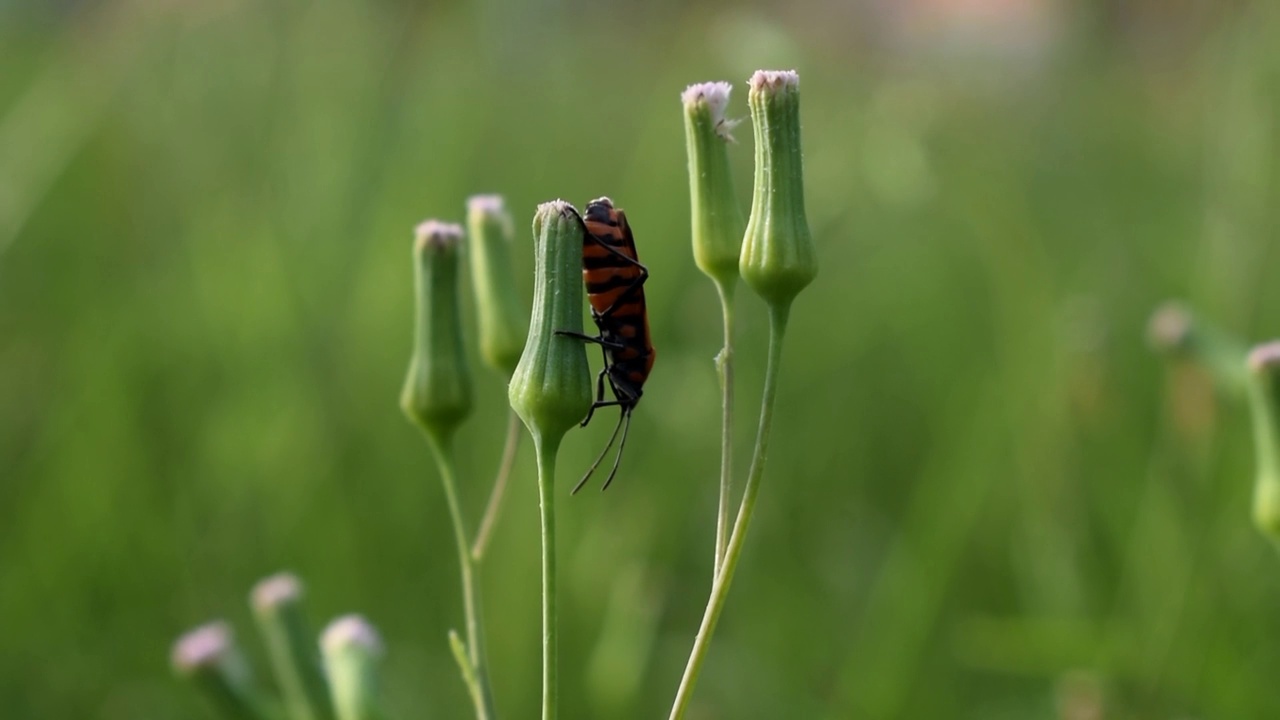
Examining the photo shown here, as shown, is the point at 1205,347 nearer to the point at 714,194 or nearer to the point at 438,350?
the point at 714,194

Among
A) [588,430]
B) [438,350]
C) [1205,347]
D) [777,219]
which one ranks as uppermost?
[777,219]

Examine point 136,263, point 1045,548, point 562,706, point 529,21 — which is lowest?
point 562,706

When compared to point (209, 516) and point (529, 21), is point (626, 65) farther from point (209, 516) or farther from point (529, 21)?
point (209, 516)

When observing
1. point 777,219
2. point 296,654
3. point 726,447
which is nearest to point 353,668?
point 296,654

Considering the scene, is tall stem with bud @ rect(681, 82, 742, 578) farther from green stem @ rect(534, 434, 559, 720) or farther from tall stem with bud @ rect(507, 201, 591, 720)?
green stem @ rect(534, 434, 559, 720)

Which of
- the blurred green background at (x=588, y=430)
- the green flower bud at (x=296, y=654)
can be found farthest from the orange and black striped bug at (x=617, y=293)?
the blurred green background at (x=588, y=430)

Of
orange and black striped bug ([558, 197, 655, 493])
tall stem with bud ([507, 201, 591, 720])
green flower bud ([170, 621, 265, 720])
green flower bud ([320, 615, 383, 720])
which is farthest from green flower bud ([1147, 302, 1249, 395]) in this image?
green flower bud ([170, 621, 265, 720])

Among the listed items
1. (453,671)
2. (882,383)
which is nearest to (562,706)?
(453,671)
